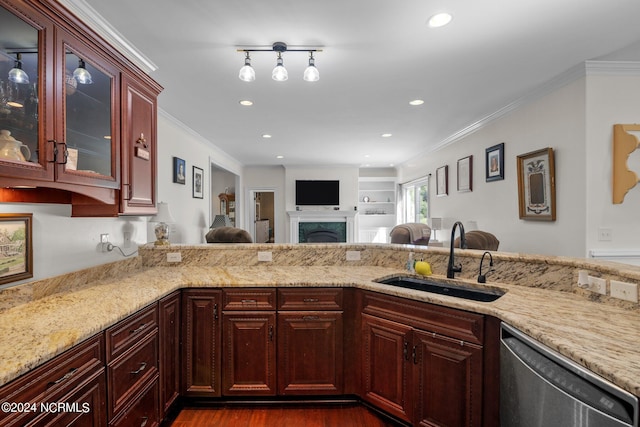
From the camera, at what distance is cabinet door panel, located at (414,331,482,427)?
1.54 m

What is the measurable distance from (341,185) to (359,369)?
6185mm

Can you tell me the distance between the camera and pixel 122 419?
1.45 metres

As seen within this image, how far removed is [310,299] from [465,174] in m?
3.55

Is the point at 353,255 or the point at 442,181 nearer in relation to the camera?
the point at 353,255

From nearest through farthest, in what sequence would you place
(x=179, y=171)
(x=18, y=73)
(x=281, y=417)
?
(x=18, y=73)
(x=281, y=417)
(x=179, y=171)

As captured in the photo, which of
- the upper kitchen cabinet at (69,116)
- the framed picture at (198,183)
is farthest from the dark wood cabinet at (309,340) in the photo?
the framed picture at (198,183)

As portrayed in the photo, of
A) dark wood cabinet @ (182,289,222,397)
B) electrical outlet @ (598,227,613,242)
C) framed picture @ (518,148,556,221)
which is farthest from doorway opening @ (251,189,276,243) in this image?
electrical outlet @ (598,227,613,242)

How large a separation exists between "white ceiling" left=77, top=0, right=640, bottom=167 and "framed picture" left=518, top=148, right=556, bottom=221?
696 millimetres

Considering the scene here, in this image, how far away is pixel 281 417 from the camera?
6.67 ft

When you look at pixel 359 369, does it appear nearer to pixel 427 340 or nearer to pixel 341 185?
pixel 427 340

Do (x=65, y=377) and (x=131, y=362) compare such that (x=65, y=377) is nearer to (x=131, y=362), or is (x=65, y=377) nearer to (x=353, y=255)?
(x=131, y=362)

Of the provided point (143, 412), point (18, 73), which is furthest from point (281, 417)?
point (18, 73)

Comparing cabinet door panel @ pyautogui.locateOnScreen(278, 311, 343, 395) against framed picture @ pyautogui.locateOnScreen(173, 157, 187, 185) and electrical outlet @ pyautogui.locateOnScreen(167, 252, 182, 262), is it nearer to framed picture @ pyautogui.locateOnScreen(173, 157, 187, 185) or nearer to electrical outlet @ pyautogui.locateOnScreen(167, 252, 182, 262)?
electrical outlet @ pyautogui.locateOnScreen(167, 252, 182, 262)

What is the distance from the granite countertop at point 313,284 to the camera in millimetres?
1011
